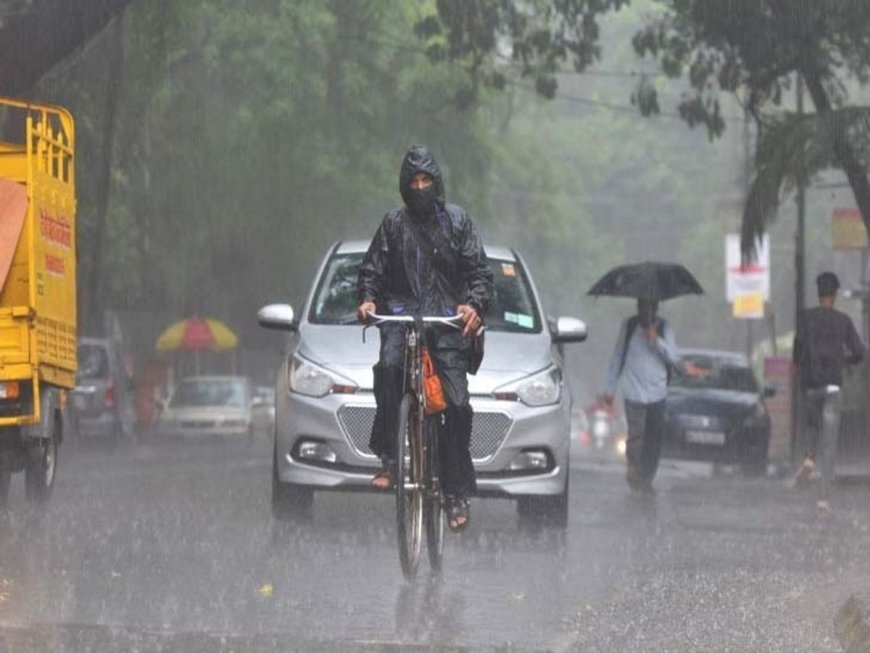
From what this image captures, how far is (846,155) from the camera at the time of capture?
19906 millimetres

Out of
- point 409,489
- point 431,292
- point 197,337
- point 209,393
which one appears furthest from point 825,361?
point 197,337

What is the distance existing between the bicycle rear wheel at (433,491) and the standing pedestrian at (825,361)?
717cm

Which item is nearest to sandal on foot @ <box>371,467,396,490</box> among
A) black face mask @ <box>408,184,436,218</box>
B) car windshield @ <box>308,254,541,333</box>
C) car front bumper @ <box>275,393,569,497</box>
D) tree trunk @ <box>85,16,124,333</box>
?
black face mask @ <box>408,184,436,218</box>

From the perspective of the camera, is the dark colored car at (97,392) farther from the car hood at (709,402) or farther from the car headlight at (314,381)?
the car headlight at (314,381)

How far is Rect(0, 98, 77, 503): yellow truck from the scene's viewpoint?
13.9 metres

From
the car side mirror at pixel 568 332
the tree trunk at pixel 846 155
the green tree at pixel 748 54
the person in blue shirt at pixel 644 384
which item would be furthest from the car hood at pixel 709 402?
the car side mirror at pixel 568 332

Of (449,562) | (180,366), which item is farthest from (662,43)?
(180,366)

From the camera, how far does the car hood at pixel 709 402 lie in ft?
90.2

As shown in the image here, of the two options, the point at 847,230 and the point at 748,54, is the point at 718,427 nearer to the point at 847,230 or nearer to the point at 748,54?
the point at 847,230

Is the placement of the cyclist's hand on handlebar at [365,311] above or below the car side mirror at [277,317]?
above

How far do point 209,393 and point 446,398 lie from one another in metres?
29.5

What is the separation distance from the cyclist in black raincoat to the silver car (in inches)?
98.3

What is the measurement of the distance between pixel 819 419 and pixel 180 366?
42188 millimetres

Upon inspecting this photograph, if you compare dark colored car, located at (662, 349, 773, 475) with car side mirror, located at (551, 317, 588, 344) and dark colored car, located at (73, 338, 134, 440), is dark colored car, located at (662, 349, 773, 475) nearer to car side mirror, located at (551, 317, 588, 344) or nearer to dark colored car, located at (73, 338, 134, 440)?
dark colored car, located at (73, 338, 134, 440)
